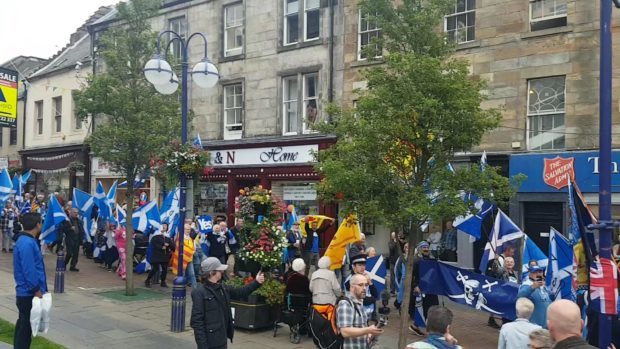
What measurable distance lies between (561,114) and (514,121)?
1.30 m

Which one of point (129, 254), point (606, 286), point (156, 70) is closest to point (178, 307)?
point (129, 254)

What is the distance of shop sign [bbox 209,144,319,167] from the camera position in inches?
860

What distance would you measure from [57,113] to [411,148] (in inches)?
1130

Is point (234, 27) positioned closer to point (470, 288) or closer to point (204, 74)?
point (204, 74)

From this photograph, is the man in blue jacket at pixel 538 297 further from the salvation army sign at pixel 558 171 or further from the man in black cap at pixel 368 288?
the salvation army sign at pixel 558 171

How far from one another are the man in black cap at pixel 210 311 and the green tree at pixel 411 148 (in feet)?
8.37

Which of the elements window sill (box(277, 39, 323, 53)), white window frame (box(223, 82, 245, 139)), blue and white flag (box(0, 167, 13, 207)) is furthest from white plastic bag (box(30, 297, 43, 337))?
white window frame (box(223, 82, 245, 139))

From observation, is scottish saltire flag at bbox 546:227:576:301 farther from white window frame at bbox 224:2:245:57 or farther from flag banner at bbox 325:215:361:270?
white window frame at bbox 224:2:245:57

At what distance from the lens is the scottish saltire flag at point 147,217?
16156mm

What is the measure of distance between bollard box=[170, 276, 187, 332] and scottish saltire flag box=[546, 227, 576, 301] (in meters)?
6.17

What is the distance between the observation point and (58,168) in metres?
32.3

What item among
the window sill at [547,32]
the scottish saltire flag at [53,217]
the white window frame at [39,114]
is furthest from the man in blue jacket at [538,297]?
the white window frame at [39,114]

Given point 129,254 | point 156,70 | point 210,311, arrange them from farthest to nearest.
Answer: point 129,254, point 156,70, point 210,311

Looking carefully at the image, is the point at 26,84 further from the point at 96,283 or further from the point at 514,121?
the point at 514,121
